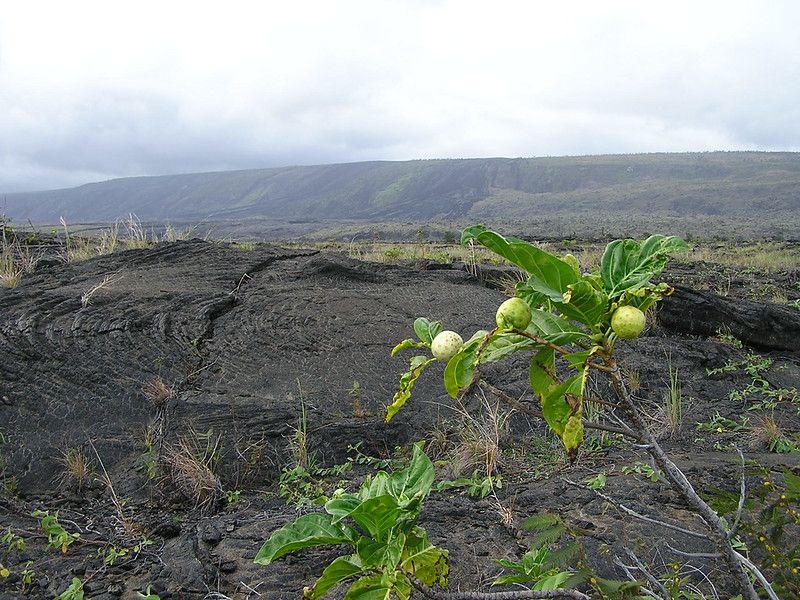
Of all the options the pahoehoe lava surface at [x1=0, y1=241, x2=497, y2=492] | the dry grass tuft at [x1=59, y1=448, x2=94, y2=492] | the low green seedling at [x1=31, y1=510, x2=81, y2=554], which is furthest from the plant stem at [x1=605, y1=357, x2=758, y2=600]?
the dry grass tuft at [x1=59, y1=448, x2=94, y2=492]

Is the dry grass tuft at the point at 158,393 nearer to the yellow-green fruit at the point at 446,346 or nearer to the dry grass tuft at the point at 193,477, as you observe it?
the dry grass tuft at the point at 193,477

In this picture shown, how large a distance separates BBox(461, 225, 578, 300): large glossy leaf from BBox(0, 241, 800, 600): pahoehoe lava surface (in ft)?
4.94

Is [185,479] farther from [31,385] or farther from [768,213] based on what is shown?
[768,213]

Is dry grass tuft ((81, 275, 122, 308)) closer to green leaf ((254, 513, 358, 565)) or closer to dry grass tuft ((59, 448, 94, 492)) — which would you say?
dry grass tuft ((59, 448, 94, 492))

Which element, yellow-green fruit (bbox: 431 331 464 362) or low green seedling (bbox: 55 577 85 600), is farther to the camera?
low green seedling (bbox: 55 577 85 600)

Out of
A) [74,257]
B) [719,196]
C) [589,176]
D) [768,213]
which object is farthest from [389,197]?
[74,257]

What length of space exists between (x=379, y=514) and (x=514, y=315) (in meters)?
0.65

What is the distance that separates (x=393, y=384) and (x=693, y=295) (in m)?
3.48

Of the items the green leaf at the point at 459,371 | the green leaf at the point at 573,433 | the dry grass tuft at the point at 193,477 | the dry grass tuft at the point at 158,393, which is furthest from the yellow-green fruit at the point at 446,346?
the dry grass tuft at the point at 158,393

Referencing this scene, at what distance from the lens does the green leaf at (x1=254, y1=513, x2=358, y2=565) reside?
1.56 metres

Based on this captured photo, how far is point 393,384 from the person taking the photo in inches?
194

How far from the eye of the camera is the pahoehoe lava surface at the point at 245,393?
2594mm

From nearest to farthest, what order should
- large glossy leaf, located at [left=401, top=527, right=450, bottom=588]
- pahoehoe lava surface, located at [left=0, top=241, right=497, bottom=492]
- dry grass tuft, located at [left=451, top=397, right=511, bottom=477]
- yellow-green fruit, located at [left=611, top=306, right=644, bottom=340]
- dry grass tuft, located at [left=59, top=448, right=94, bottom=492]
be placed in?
yellow-green fruit, located at [left=611, top=306, right=644, bottom=340] → large glossy leaf, located at [left=401, top=527, right=450, bottom=588] → dry grass tuft, located at [left=451, top=397, right=511, bottom=477] → dry grass tuft, located at [left=59, top=448, right=94, bottom=492] → pahoehoe lava surface, located at [left=0, top=241, right=497, bottom=492]

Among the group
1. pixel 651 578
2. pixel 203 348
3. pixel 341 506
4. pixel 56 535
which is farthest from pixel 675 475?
pixel 203 348
